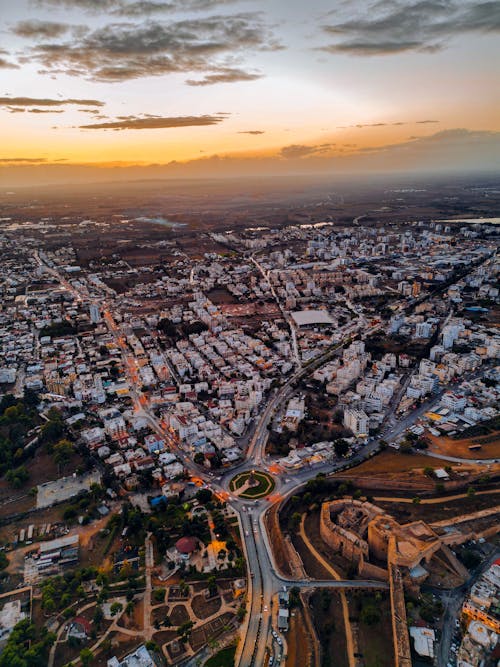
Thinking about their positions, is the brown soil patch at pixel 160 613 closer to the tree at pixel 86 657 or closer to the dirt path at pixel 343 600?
the tree at pixel 86 657

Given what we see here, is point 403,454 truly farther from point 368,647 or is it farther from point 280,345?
point 280,345

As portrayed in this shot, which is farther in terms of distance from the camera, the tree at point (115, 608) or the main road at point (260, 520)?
the tree at point (115, 608)

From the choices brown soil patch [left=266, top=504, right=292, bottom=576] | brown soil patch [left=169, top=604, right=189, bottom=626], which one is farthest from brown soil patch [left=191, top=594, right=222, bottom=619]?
brown soil patch [left=266, top=504, right=292, bottom=576]

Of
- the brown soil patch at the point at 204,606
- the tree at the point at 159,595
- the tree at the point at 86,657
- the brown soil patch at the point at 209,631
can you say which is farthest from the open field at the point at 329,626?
the tree at the point at 86,657

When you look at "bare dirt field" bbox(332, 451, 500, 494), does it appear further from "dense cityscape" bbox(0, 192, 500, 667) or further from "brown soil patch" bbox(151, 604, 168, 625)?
"brown soil patch" bbox(151, 604, 168, 625)

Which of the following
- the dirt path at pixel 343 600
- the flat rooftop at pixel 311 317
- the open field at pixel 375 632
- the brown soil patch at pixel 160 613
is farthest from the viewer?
the flat rooftop at pixel 311 317

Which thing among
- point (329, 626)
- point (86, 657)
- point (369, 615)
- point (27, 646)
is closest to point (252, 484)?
point (329, 626)
